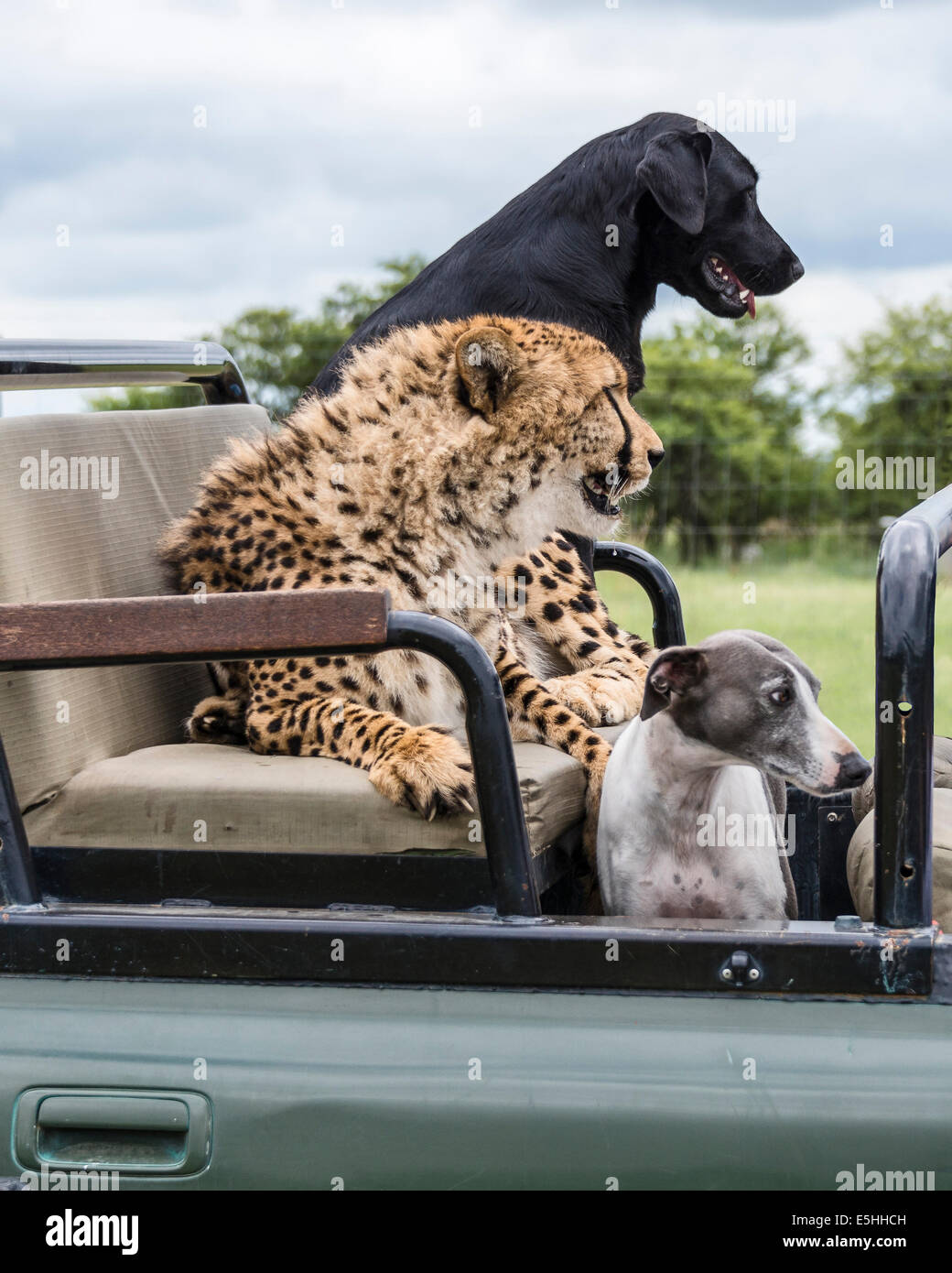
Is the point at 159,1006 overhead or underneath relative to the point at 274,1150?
overhead

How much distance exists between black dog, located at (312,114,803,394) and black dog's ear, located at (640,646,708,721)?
6.09 feet

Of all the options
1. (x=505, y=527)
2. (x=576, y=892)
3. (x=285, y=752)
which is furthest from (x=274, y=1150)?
(x=505, y=527)

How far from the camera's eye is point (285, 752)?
7.93ft

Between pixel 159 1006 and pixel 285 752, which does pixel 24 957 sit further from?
pixel 285 752

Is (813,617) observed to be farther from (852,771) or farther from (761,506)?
(852,771)

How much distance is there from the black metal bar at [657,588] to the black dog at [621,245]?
0.68 m

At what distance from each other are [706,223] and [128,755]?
104 inches

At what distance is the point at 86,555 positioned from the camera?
2.57 meters

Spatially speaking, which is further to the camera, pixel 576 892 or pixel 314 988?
pixel 576 892

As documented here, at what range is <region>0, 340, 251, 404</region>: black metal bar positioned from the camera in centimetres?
321

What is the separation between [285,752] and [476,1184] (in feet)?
2.73
